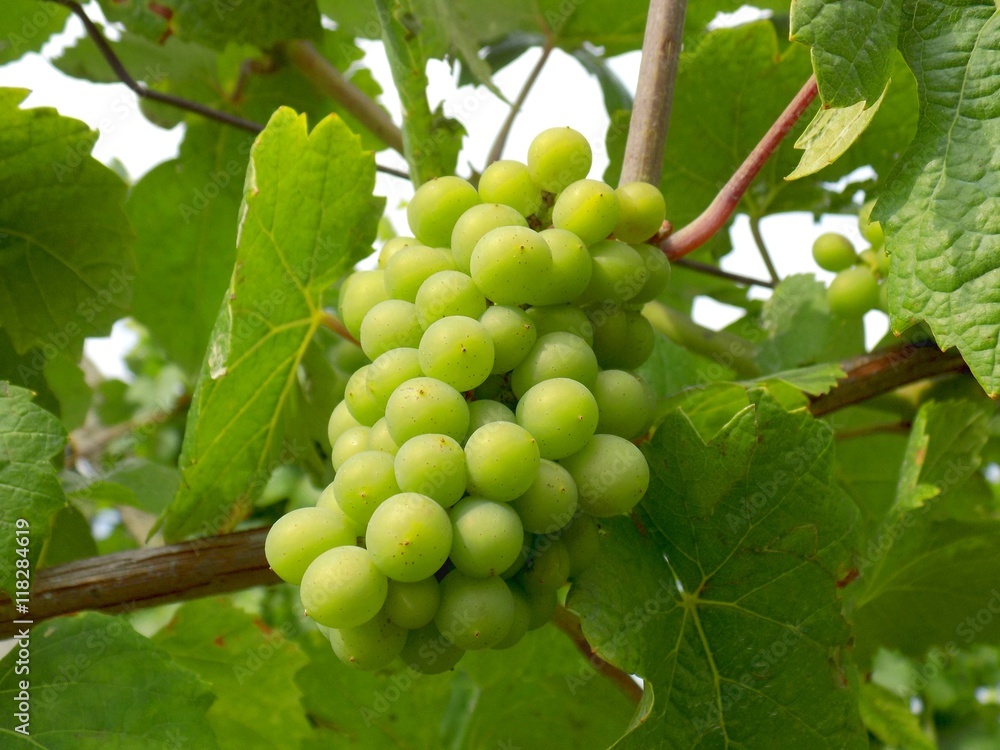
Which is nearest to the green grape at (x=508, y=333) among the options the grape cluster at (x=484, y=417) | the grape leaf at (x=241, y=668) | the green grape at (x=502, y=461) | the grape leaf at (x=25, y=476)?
the grape cluster at (x=484, y=417)

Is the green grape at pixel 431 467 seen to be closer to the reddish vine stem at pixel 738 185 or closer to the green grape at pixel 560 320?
the green grape at pixel 560 320

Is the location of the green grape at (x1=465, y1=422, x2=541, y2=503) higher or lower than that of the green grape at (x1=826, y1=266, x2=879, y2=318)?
higher

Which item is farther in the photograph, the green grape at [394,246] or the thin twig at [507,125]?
the thin twig at [507,125]

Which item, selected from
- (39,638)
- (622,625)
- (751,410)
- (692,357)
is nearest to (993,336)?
(751,410)

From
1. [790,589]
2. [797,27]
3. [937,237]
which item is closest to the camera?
[797,27]

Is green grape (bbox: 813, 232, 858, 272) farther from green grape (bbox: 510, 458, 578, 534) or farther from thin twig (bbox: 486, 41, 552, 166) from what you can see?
green grape (bbox: 510, 458, 578, 534)

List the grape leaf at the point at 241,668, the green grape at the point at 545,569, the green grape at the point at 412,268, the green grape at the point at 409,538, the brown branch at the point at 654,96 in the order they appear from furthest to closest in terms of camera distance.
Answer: the grape leaf at the point at 241,668 → the brown branch at the point at 654,96 → the green grape at the point at 412,268 → the green grape at the point at 545,569 → the green grape at the point at 409,538

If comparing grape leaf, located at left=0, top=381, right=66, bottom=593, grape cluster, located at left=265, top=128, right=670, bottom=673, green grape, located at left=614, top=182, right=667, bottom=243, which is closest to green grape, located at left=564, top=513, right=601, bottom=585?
grape cluster, located at left=265, top=128, right=670, bottom=673

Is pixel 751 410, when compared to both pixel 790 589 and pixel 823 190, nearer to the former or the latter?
pixel 790 589
